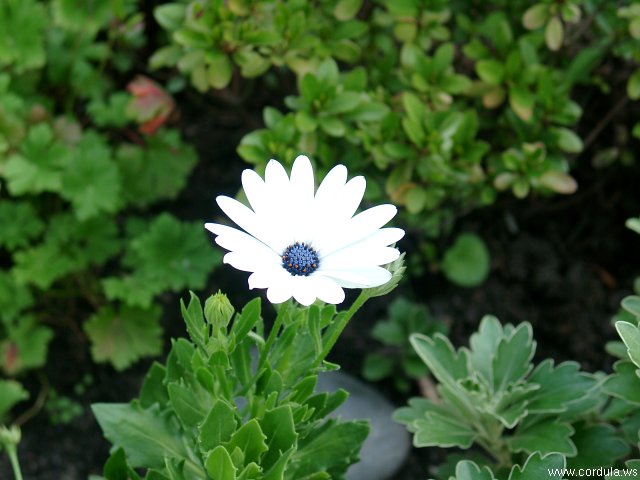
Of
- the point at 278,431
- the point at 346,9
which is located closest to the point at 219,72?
the point at 346,9

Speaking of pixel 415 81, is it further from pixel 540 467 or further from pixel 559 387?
pixel 540 467

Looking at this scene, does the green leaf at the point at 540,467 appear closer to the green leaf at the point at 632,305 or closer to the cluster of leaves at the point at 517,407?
the cluster of leaves at the point at 517,407

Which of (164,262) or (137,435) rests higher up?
(137,435)

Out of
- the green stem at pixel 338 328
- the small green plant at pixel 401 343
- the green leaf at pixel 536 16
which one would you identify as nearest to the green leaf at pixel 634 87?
the green leaf at pixel 536 16

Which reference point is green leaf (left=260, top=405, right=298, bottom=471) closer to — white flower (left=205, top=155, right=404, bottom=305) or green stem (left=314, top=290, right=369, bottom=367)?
green stem (left=314, top=290, right=369, bottom=367)

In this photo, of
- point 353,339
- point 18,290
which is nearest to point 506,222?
point 353,339
